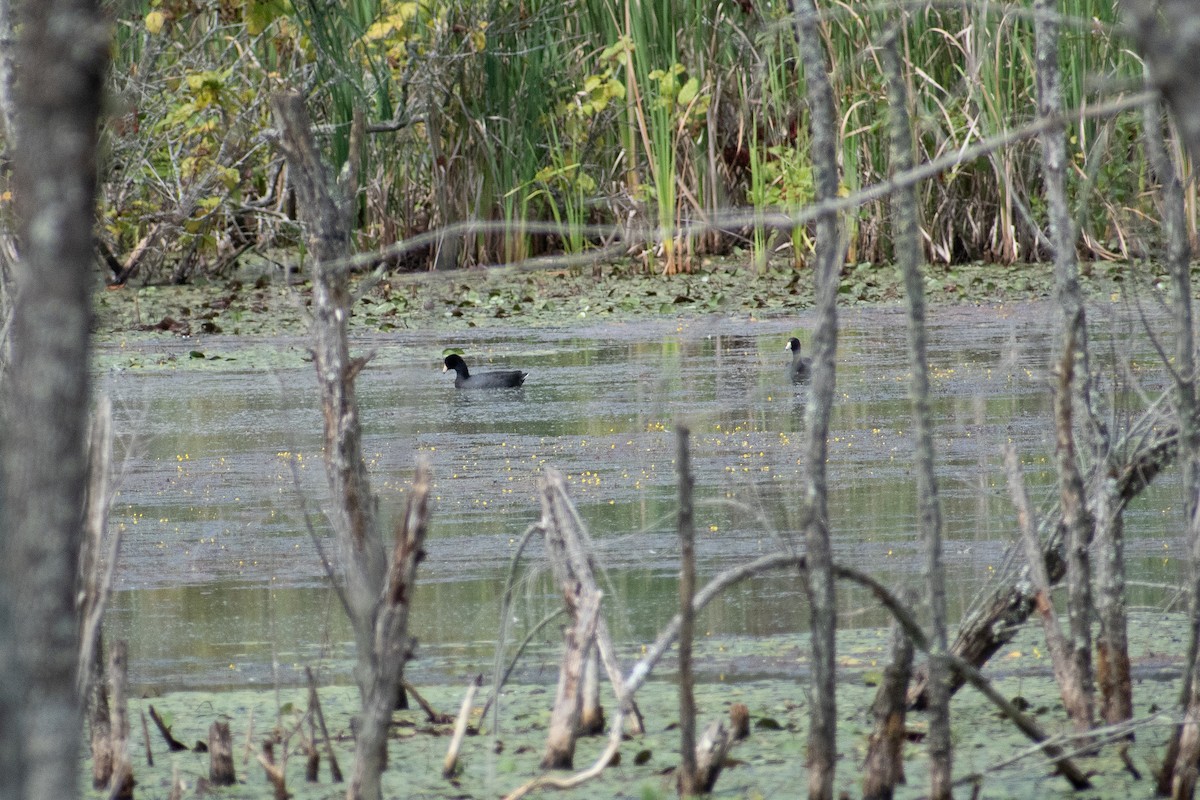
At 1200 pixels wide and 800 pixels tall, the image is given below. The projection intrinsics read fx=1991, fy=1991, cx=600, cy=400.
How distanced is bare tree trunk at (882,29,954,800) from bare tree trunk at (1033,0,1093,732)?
→ 1.34 feet

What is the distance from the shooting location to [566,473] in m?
8.04

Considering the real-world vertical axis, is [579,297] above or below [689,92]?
below

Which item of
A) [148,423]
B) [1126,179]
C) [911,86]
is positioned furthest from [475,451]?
[911,86]

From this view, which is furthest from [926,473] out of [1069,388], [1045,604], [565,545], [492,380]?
[492,380]

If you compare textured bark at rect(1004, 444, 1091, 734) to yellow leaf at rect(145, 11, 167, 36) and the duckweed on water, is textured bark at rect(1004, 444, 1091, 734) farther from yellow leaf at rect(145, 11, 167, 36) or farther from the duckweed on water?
yellow leaf at rect(145, 11, 167, 36)

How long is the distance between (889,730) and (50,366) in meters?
2.22

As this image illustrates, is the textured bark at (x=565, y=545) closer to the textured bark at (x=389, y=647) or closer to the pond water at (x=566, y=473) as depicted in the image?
the pond water at (x=566, y=473)

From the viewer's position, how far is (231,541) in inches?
271

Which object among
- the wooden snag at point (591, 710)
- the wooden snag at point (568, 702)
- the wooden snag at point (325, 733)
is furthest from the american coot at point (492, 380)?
the wooden snag at point (568, 702)

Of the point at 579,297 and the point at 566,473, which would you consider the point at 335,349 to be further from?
the point at 579,297

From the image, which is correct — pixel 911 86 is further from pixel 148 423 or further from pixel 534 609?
pixel 534 609

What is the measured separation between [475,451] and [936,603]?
5.41m

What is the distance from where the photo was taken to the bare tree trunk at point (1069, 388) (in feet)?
12.9

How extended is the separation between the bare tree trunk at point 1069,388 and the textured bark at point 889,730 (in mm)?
413
